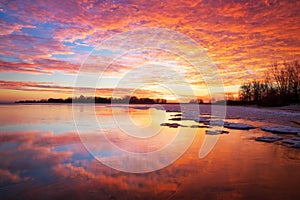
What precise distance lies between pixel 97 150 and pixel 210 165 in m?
3.42

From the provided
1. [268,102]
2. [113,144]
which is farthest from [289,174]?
[268,102]

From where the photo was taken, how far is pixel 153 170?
482 centimetres

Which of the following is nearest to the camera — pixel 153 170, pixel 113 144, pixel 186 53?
pixel 153 170

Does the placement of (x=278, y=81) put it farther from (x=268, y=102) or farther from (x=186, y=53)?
(x=186, y=53)

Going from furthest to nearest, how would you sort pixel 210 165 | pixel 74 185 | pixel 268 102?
pixel 268 102
pixel 210 165
pixel 74 185

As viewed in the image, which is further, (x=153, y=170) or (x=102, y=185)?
(x=153, y=170)

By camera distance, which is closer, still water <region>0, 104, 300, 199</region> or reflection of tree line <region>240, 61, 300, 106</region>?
still water <region>0, 104, 300, 199</region>

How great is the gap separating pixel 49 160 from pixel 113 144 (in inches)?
95.2

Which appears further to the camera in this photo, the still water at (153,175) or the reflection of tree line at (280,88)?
the reflection of tree line at (280,88)

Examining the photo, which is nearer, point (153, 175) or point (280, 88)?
point (153, 175)

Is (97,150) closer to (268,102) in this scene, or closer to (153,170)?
(153,170)

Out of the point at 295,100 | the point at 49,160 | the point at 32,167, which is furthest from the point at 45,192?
the point at 295,100

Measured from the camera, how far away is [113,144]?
24.5 feet

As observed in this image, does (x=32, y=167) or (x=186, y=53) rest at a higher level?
(x=186, y=53)
